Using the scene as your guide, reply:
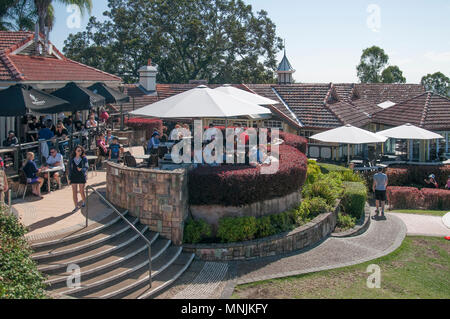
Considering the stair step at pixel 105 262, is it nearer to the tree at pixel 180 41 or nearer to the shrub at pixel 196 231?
the shrub at pixel 196 231

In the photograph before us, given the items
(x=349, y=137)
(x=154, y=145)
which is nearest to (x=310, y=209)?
(x=154, y=145)

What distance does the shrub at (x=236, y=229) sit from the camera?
35.4 feet

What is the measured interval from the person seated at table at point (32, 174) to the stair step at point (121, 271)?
3715 mm

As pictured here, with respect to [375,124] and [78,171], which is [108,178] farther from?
[375,124]

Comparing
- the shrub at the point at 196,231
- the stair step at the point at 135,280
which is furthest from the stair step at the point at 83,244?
the shrub at the point at 196,231

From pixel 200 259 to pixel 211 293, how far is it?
1.66 metres

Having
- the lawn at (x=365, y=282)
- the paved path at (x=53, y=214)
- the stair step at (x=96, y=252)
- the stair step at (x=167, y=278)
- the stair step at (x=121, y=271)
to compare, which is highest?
the paved path at (x=53, y=214)

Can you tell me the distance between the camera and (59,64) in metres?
20.5

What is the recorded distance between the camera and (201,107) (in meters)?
12.1

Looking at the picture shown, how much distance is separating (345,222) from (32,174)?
9.16 metres

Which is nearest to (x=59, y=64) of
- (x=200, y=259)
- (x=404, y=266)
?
(x=200, y=259)

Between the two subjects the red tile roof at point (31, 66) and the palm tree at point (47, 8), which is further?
the palm tree at point (47, 8)

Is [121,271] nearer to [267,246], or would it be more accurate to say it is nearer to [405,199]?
[267,246]
